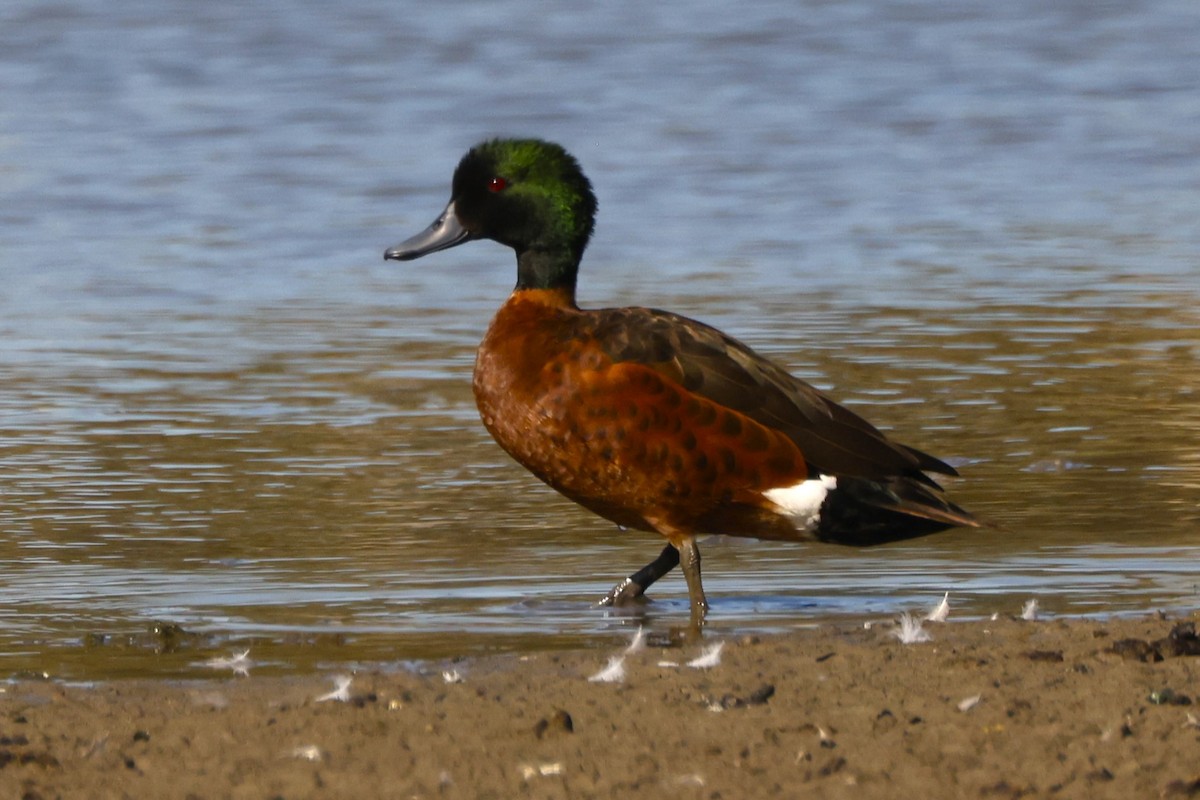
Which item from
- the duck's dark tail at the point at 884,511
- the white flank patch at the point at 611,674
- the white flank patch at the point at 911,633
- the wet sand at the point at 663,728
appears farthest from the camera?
the duck's dark tail at the point at 884,511

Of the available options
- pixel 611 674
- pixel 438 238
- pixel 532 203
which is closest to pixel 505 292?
pixel 438 238

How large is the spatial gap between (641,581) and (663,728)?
5.39 ft

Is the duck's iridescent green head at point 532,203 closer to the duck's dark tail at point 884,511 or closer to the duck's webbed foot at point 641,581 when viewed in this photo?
the duck's webbed foot at point 641,581

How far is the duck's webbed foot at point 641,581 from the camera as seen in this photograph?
20.6 ft

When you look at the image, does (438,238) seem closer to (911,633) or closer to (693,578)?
(693,578)

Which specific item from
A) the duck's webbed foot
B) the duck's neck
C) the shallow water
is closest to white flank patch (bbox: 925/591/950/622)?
the shallow water

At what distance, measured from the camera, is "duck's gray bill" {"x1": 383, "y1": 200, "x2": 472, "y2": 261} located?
7.13 meters

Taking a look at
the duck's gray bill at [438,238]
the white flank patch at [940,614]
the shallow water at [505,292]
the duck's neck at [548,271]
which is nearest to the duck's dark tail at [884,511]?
the shallow water at [505,292]

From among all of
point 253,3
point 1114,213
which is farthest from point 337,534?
point 253,3

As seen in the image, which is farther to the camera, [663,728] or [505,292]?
[505,292]

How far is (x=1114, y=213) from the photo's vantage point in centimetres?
1398

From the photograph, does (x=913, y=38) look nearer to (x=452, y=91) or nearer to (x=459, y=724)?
(x=452, y=91)

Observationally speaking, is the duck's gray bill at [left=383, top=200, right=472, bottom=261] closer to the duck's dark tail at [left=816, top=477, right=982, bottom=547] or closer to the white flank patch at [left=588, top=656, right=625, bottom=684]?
the duck's dark tail at [left=816, top=477, right=982, bottom=547]

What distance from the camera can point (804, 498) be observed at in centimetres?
622
